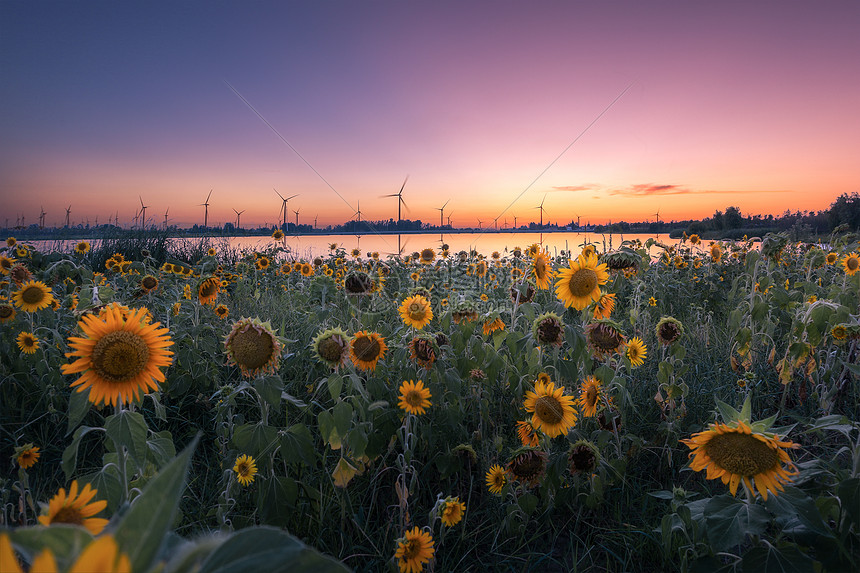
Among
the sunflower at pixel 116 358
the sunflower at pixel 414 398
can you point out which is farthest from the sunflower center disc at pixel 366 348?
the sunflower at pixel 116 358

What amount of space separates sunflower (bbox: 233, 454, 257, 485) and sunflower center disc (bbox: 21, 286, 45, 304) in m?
3.02

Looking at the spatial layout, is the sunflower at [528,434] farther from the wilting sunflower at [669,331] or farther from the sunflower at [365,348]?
the wilting sunflower at [669,331]

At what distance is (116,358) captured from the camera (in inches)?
62.9

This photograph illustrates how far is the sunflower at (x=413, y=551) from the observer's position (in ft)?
6.41

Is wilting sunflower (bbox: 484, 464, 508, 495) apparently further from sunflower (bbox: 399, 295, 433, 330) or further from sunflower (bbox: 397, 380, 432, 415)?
sunflower (bbox: 399, 295, 433, 330)

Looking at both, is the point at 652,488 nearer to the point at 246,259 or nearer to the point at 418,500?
the point at 418,500

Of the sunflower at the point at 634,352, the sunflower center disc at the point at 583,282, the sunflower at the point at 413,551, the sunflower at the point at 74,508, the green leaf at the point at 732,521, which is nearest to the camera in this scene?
the sunflower at the point at 74,508

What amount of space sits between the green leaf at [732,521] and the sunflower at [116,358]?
189 cm

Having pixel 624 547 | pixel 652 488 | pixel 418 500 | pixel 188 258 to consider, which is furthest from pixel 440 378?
pixel 188 258

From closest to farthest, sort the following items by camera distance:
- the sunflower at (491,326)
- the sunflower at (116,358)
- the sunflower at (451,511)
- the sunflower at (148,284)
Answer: the sunflower at (116,358), the sunflower at (451,511), the sunflower at (491,326), the sunflower at (148,284)

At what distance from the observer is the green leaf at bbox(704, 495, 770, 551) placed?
1467 millimetres

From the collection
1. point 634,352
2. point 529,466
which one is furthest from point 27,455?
point 634,352

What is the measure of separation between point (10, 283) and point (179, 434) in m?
2.95

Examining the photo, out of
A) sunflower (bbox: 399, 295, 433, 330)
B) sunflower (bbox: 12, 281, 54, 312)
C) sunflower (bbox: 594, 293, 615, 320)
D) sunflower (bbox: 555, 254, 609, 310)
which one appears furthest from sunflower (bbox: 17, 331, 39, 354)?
sunflower (bbox: 594, 293, 615, 320)
